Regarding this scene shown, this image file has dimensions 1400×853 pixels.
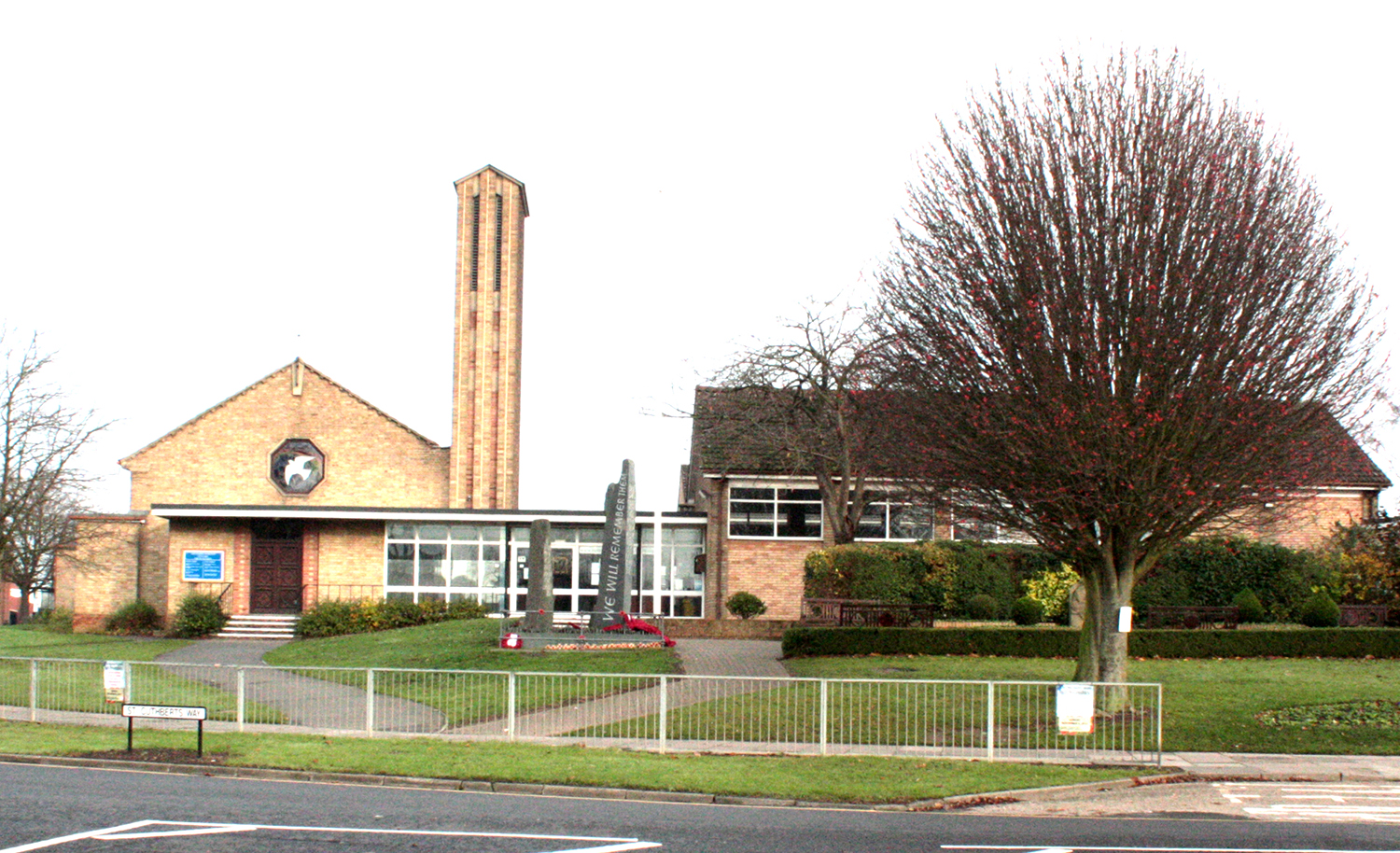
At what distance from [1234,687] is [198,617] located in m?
27.1

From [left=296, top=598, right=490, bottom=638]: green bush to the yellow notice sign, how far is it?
17.4m

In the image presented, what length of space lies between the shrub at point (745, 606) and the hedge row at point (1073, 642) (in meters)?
7.91

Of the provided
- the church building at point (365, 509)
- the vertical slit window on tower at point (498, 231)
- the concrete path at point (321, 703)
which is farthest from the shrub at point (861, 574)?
the vertical slit window on tower at point (498, 231)

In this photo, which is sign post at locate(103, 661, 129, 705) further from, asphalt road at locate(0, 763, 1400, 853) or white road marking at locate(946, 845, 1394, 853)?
white road marking at locate(946, 845, 1394, 853)

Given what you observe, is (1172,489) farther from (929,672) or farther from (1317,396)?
(929,672)

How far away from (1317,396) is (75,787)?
16160 mm

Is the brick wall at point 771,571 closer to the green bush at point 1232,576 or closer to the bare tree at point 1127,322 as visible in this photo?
the green bush at point 1232,576

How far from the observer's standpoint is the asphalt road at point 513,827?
9.66 metres

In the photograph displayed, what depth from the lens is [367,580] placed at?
37.3 m

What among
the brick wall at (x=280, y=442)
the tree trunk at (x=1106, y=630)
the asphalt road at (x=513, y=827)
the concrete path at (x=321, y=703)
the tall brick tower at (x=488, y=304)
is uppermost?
the tall brick tower at (x=488, y=304)

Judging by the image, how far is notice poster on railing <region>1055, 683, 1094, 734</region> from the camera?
14430 millimetres

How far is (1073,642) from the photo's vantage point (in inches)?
969

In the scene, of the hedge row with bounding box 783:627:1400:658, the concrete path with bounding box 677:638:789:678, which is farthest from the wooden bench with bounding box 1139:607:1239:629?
the concrete path with bounding box 677:638:789:678

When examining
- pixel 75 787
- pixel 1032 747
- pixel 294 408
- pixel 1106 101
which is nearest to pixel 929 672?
pixel 1032 747
